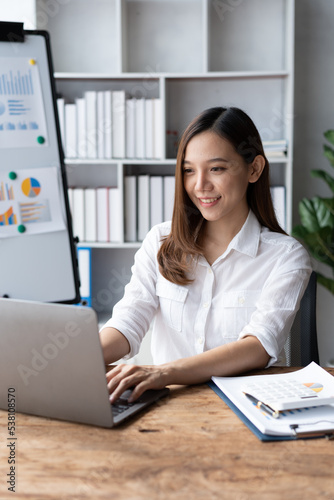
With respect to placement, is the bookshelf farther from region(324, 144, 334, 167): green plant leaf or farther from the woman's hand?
the woman's hand

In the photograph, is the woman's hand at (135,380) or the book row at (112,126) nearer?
the woman's hand at (135,380)

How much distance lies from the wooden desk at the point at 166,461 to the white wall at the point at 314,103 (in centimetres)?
213

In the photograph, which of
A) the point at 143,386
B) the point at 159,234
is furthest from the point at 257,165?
the point at 143,386

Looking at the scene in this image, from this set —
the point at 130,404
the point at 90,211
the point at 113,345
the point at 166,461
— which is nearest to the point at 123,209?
the point at 90,211

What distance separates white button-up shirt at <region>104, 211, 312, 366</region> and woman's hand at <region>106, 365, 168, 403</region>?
1.15ft

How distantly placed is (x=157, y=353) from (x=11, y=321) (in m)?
0.81

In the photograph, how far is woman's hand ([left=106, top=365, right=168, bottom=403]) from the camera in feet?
3.77

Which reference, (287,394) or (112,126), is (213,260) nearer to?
(287,394)

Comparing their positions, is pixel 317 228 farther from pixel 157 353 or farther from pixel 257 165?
pixel 157 353

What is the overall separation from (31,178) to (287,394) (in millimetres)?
943

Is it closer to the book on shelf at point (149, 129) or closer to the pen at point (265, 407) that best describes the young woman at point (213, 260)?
the pen at point (265, 407)

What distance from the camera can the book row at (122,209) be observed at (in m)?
2.89

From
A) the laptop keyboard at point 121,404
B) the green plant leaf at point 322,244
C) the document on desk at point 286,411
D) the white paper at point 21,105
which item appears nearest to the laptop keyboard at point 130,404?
the laptop keyboard at point 121,404

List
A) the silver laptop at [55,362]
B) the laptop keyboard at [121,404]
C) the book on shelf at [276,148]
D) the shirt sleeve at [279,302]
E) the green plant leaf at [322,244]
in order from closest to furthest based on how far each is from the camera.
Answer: the silver laptop at [55,362] < the laptop keyboard at [121,404] < the shirt sleeve at [279,302] < the green plant leaf at [322,244] < the book on shelf at [276,148]
